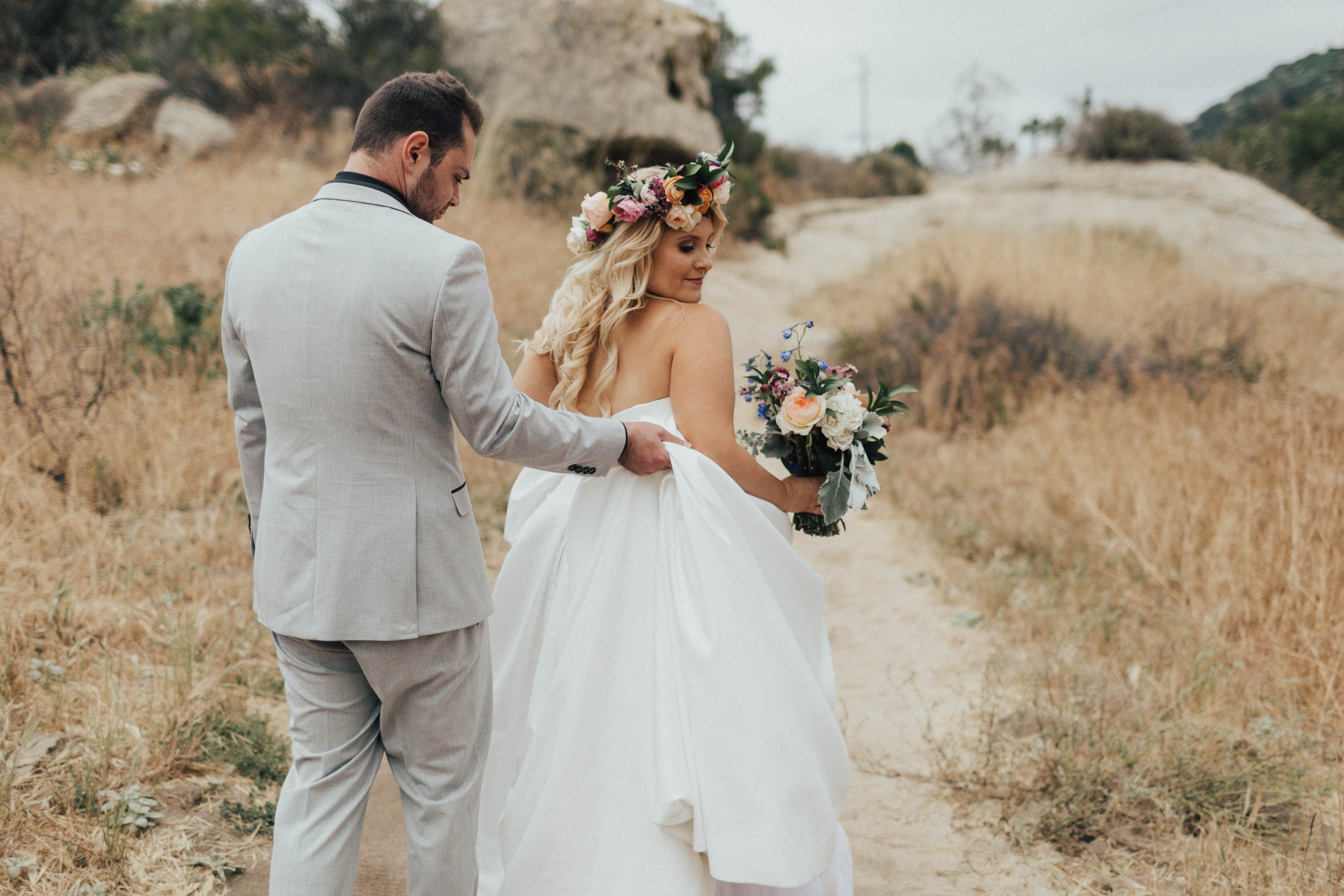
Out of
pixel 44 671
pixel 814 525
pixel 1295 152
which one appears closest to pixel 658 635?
pixel 814 525

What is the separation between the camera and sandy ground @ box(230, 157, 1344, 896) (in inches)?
119

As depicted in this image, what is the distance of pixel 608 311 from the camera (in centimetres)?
262

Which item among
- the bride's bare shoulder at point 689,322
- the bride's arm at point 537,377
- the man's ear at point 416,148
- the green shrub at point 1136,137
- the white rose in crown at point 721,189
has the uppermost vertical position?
the green shrub at point 1136,137

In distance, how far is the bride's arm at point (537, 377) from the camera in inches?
111

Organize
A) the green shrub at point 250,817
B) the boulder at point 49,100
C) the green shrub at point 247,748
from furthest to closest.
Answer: the boulder at point 49,100, the green shrub at point 247,748, the green shrub at point 250,817

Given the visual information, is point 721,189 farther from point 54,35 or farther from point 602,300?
point 54,35

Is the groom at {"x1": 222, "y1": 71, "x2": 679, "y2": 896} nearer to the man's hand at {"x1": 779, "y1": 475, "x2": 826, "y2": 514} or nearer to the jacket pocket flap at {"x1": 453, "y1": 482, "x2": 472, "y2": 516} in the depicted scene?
the jacket pocket flap at {"x1": 453, "y1": 482, "x2": 472, "y2": 516}

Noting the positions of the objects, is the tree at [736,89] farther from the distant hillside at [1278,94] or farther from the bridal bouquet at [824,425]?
the bridal bouquet at [824,425]

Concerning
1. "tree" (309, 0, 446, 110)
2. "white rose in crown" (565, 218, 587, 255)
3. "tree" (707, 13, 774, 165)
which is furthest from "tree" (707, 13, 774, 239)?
"white rose in crown" (565, 218, 587, 255)

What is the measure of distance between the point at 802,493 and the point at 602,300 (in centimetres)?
86

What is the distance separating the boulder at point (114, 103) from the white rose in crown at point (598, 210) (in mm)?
12574

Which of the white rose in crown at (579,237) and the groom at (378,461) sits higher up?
the white rose in crown at (579,237)

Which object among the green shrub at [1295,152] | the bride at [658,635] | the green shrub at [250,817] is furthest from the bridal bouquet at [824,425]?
the green shrub at [1295,152]

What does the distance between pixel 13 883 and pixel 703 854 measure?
199cm
